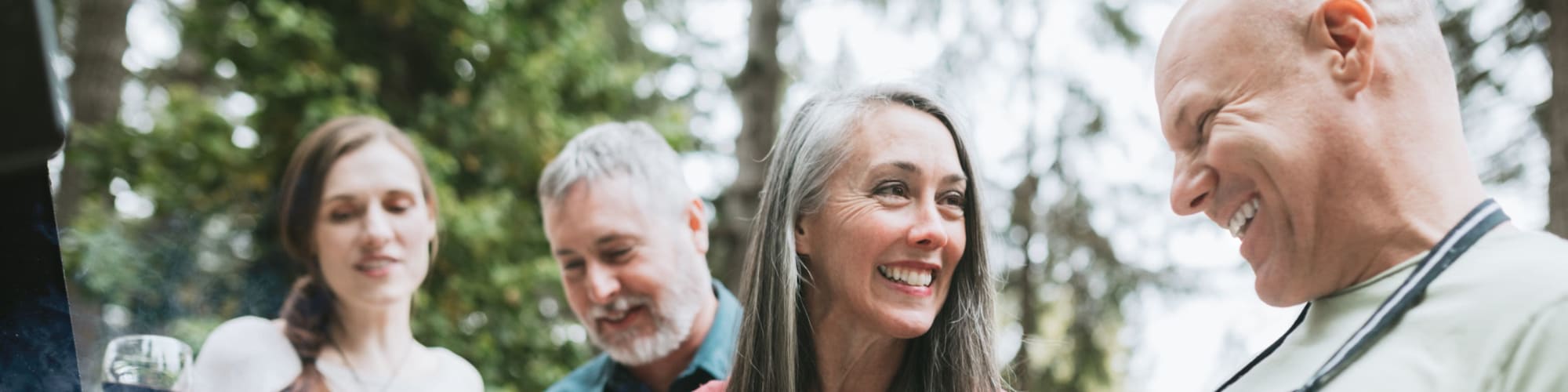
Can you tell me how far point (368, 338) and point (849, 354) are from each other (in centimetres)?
146

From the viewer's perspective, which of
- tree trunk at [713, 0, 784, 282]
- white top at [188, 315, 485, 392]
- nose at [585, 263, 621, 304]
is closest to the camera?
white top at [188, 315, 485, 392]

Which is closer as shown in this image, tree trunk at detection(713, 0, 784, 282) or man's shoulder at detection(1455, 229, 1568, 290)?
man's shoulder at detection(1455, 229, 1568, 290)

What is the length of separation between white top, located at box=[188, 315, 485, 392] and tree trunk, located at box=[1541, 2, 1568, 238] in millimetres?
4938

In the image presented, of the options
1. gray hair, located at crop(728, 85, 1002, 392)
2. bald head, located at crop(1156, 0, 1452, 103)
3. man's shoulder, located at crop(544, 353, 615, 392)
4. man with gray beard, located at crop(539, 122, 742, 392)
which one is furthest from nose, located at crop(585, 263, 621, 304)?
bald head, located at crop(1156, 0, 1452, 103)

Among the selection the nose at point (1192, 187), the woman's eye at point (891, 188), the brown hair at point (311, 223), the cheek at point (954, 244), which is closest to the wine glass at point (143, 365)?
the brown hair at point (311, 223)

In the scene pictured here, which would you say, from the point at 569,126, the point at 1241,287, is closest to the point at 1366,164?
the point at 569,126

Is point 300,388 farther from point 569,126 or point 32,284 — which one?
point 569,126

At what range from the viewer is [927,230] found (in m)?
2.32

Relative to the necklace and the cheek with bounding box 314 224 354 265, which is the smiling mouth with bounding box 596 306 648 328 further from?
the cheek with bounding box 314 224 354 265

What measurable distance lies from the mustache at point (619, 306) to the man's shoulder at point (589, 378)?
298mm

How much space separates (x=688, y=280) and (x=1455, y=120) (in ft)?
7.16

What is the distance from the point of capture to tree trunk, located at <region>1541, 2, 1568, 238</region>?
5.36m

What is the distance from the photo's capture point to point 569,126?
7191mm

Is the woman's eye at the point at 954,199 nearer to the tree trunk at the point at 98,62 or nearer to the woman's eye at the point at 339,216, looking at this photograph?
the woman's eye at the point at 339,216
